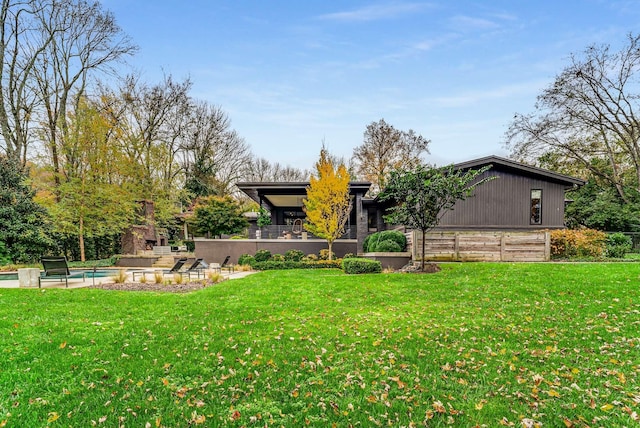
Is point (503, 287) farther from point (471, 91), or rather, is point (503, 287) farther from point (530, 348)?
point (471, 91)

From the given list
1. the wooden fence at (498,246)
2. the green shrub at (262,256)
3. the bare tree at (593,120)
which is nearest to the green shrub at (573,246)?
the wooden fence at (498,246)

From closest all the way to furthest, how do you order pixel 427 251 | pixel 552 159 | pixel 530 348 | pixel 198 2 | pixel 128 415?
pixel 128 415
pixel 530 348
pixel 198 2
pixel 427 251
pixel 552 159

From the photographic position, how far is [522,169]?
Answer: 16.3 m

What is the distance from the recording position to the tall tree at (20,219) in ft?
52.1

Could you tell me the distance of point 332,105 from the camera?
19.0 metres

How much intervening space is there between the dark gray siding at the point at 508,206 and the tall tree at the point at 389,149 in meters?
16.5

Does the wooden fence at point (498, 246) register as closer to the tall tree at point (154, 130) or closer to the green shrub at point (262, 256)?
the green shrub at point (262, 256)

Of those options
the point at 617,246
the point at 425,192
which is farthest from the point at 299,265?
the point at 617,246

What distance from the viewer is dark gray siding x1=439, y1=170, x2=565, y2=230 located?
54.3 ft

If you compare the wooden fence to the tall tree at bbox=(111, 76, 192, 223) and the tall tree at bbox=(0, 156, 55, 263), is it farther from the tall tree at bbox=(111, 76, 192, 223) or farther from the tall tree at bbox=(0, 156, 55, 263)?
the tall tree at bbox=(0, 156, 55, 263)

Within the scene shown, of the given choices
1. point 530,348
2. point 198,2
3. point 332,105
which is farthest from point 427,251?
point 198,2

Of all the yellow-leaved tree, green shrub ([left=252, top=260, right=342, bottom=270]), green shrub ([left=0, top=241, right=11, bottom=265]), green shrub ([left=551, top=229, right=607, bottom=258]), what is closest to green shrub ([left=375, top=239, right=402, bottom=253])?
green shrub ([left=252, top=260, right=342, bottom=270])

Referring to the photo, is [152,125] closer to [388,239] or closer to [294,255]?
[294,255]

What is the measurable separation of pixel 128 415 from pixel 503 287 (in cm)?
819
